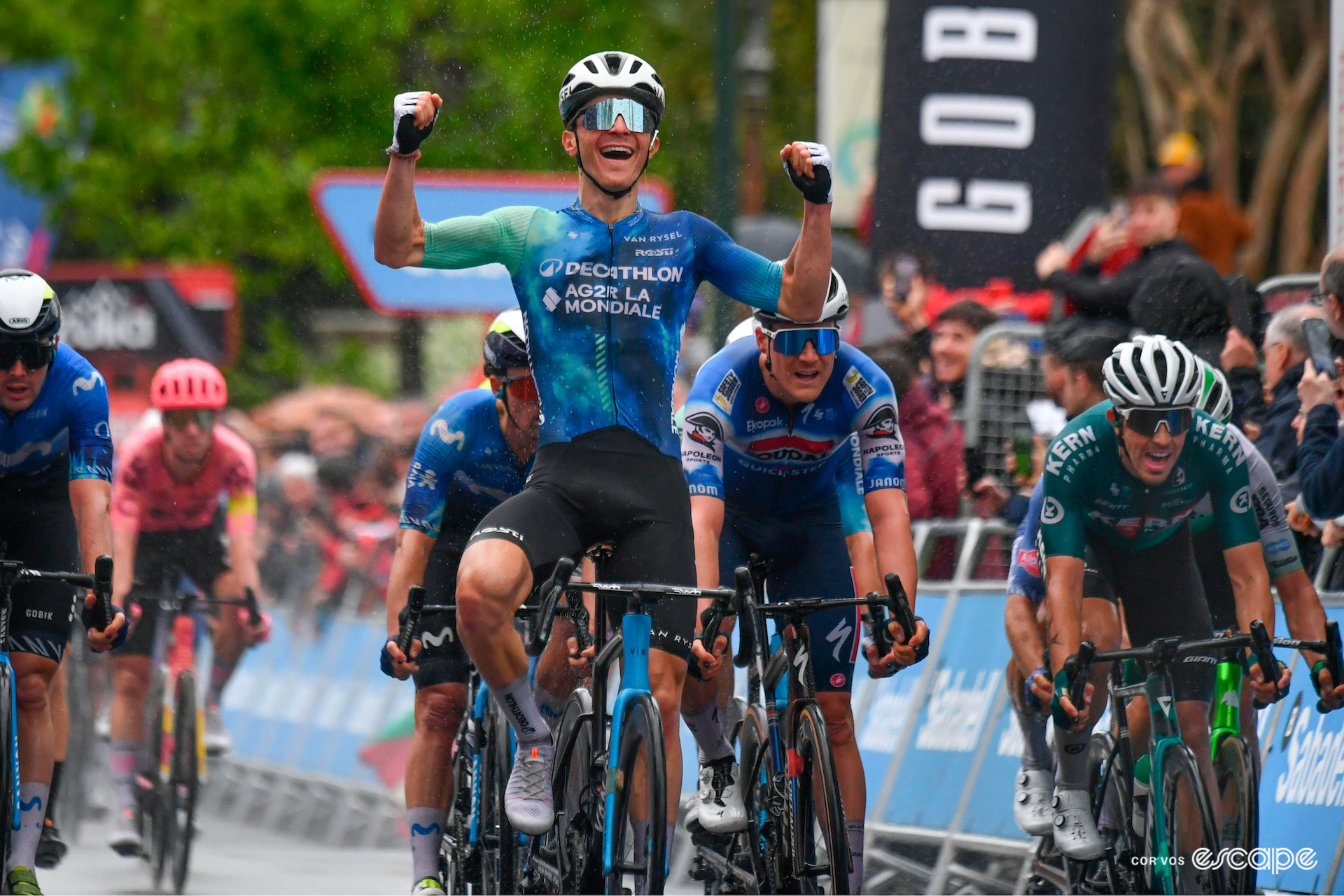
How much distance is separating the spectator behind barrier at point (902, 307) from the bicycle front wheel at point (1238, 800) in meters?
5.16

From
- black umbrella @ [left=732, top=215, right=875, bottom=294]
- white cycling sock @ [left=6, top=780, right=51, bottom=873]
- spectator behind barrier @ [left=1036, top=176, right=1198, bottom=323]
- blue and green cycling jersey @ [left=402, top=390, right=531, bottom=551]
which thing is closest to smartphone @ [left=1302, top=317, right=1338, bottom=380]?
spectator behind barrier @ [left=1036, top=176, right=1198, bottom=323]

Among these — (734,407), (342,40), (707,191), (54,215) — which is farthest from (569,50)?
(734,407)

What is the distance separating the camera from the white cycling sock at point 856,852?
782cm

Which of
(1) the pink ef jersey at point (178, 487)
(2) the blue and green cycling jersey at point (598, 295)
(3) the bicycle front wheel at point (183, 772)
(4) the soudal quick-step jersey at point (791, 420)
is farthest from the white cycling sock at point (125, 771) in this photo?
(2) the blue and green cycling jersey at point (598, 295)

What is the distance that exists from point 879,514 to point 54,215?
22.9m

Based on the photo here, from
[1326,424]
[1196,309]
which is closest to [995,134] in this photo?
[1196,309]

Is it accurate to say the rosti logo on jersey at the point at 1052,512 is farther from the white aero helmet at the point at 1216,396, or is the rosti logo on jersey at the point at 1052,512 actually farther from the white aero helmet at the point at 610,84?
the white aero helmet at the point at 610,84

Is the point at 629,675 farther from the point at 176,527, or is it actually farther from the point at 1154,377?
the point at 176,527

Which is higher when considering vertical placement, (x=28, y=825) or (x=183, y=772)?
(x=28, y=825)

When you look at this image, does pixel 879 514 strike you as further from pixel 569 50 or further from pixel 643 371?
pixel 569 50

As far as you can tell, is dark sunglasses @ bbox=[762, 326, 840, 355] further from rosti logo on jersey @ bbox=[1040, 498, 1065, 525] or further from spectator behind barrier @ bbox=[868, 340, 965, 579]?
spectator behind barrier @ bbox=[868, 340, 965, 579]

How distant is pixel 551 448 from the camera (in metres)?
7.39

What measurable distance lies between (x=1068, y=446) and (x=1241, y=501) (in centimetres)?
66

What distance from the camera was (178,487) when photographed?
490 inches
